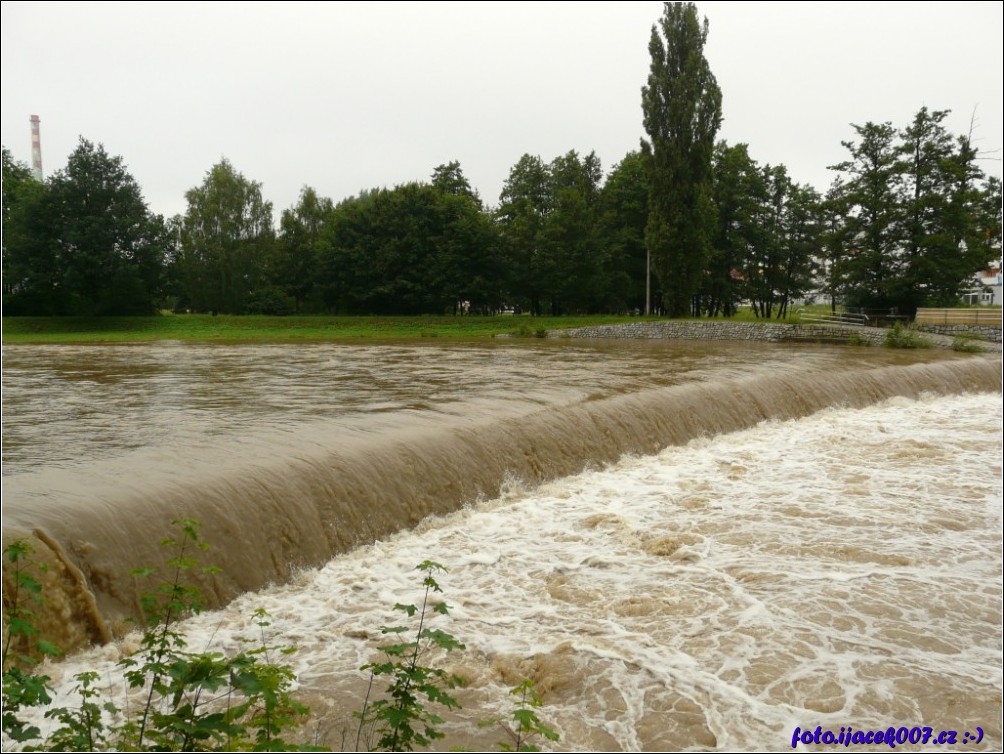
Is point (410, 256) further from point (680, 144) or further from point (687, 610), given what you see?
point (687, 610)

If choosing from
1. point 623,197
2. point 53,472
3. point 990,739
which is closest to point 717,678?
point 990,739

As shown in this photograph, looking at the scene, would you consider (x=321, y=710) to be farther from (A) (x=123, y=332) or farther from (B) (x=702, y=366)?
(A) (x=123, y=332)

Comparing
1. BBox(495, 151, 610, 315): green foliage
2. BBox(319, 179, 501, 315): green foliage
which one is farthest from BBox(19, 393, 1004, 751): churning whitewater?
BBox(319, 179, 501, 315): green foliage

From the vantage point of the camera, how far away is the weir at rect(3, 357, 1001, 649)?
5086mm

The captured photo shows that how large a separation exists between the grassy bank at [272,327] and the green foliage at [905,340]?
1325cm

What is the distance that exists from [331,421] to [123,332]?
34256mm

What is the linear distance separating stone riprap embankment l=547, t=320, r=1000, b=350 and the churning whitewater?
22110 mm

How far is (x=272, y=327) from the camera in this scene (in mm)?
42688

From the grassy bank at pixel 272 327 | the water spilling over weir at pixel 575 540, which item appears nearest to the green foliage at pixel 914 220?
the grassy bank at pixel 272 327

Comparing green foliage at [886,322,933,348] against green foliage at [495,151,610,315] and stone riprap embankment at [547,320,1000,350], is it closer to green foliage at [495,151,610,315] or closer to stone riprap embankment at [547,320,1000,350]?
stone riprap embankment at [547,320,1000,350]

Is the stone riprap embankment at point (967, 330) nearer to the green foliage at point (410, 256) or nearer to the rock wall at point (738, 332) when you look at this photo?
the rock wall at point (738, 332)

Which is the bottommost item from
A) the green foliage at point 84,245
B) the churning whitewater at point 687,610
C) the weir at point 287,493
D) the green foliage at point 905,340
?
the churning whitewater at point 687,610

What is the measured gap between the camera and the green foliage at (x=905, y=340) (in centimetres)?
2730

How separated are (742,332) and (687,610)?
96.1 feet
